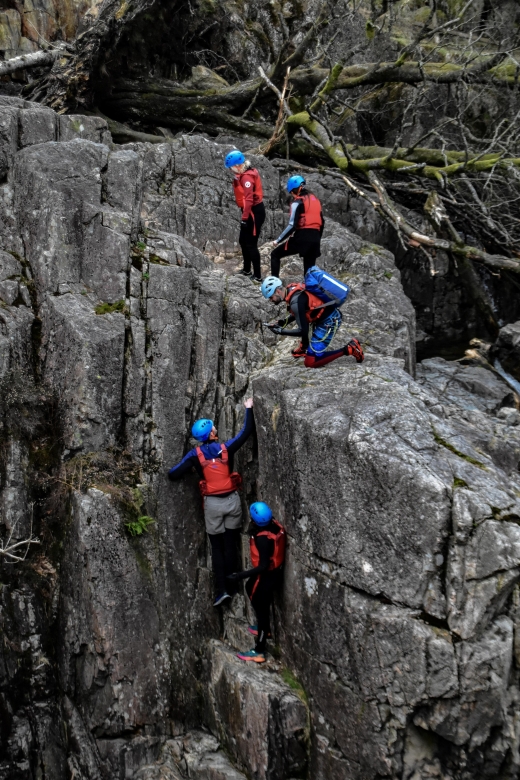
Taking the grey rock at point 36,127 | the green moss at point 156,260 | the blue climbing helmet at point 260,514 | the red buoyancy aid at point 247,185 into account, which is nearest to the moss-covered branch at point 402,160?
the red buoyancy aid at point 247,185

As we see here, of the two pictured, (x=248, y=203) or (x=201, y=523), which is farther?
(x=248, y=203)

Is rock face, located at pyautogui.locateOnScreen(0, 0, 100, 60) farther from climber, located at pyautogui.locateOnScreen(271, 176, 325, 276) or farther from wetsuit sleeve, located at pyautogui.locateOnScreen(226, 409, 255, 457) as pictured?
wetsuit sleeve, located at pyautogui.locateOnScreen(226, 409, 255, 457)

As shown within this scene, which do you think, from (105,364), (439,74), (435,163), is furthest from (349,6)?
(105,364)

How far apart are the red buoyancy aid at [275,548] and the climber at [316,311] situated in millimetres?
2899

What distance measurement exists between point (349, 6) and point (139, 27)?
12.6 meters

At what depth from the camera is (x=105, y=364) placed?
1070 centimetres

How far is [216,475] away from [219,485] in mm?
188

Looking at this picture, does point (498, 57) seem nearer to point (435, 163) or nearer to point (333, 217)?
point (435, 163)

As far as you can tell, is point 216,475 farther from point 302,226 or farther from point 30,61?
point 30,61

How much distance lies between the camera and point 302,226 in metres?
11.8

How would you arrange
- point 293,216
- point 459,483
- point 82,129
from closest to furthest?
point 459,483
point 293,216
point 82,129

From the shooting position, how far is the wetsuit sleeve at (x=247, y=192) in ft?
40.6

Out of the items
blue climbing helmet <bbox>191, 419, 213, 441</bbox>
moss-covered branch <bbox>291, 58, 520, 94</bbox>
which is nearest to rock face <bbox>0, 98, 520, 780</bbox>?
blue climbing helmet <bbox>191, 419, 213, 441</bbox>

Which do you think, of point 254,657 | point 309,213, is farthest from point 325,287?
point 254,657
